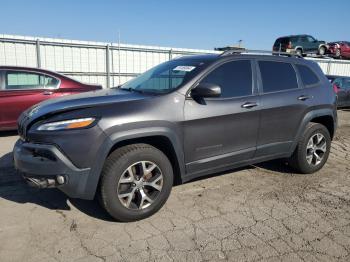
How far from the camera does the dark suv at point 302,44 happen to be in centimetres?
2669

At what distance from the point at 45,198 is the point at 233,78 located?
8.96ft

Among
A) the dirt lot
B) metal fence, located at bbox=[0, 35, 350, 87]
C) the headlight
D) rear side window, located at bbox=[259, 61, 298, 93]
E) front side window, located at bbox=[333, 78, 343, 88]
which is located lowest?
the dirt lot

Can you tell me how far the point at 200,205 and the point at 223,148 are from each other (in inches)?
28.9

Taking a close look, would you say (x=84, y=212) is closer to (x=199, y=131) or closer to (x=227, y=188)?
(x=199, y=131)

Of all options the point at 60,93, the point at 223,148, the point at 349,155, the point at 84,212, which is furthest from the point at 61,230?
the point at 349,155

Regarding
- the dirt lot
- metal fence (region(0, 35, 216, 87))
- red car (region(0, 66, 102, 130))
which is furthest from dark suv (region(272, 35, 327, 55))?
the dirt lot

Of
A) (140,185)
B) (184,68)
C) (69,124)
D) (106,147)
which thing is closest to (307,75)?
(184,68)

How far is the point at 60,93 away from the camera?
296 inches

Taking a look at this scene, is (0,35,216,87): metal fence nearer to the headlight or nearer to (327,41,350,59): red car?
the headlight

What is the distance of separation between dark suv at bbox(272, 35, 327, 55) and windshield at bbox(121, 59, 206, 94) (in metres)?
24.3

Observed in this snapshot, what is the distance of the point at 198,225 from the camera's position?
3.50 meters

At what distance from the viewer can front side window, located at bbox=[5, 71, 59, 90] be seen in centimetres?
720

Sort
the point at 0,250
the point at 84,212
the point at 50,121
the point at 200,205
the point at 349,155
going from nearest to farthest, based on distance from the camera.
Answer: the point at 0,250
the point at 50,121
the point at 84,212
the point at 200,205
the point at 349,155

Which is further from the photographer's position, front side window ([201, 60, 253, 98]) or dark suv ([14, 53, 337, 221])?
front side window ([201, 60, 253, 98])
